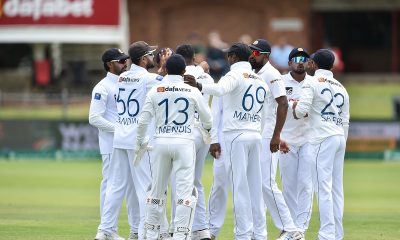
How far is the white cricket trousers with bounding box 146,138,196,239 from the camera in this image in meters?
12.9

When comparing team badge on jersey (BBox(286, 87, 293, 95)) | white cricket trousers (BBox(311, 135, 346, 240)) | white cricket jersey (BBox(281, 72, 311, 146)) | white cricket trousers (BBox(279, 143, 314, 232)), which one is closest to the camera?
white cricket trousers (BBox(311, 135, 346, 240))

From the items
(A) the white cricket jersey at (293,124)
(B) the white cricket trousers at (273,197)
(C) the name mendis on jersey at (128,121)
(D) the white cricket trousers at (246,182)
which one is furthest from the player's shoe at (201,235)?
(A) the white cricket jersey at (293,124)

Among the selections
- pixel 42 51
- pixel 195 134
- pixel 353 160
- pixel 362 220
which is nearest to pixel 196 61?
pixel 195 134

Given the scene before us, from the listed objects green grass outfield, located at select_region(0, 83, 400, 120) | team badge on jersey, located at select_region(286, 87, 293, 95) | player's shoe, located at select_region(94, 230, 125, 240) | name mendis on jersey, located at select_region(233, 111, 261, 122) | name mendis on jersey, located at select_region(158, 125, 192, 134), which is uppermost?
team badge on jersey, located at select_region(286, 87, 293, 95)

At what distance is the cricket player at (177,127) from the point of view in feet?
42.5

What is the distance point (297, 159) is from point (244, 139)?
1.46m

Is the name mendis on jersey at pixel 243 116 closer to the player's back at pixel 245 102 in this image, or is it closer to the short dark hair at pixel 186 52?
the player's back at pixel 245 102

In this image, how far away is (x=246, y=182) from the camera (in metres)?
13.5

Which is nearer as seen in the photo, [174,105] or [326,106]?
[174,105]

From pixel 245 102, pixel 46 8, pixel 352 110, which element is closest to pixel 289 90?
pixel 245 102

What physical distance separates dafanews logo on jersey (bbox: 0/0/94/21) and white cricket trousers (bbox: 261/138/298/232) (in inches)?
875

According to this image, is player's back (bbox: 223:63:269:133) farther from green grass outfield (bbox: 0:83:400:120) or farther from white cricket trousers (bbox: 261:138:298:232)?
green grass outfield (bbox: 0:83:400:120)

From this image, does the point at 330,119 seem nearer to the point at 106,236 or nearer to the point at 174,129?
the point at 174,129

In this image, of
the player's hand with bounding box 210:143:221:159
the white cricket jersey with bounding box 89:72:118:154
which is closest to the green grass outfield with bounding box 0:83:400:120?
the white cricket jersey with bounding box 89:72:118:154
